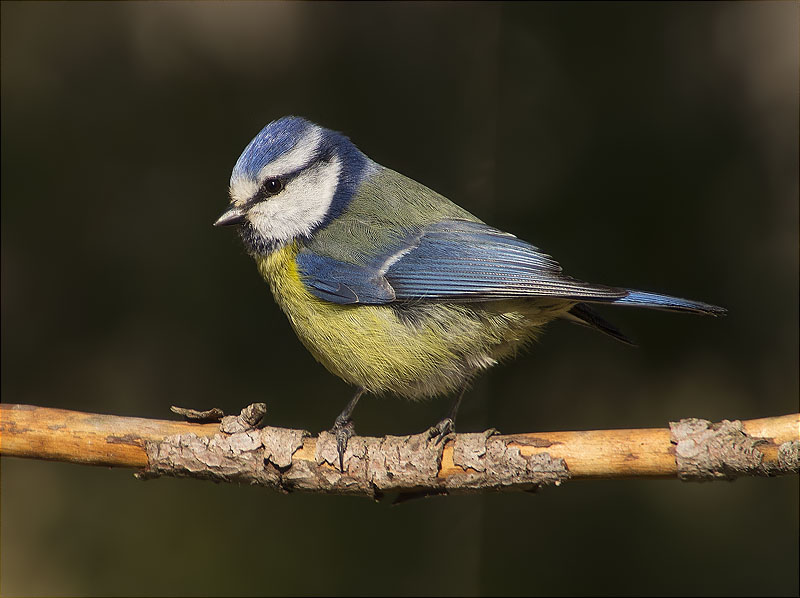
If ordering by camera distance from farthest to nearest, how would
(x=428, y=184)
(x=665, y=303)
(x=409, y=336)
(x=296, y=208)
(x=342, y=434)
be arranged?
(x=428, y=184), (x=296, y=208), (x=409, y=336), (x=342, y=434), (x=665, y=303)

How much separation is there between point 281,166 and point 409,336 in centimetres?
48

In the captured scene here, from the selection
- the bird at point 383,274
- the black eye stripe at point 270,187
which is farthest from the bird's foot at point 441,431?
the black eye stripe at point 270,187

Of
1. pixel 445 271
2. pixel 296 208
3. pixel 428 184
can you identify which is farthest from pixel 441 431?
pixel 428 184

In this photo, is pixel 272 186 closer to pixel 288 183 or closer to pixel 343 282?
pixel 288 183

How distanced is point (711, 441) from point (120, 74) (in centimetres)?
208

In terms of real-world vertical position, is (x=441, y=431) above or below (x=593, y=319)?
below

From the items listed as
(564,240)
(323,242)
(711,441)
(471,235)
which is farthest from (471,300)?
(564,240)

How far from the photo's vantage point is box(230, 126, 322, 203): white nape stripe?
5.33 feet

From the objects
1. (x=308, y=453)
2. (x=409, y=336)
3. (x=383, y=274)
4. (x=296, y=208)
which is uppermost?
(x=296, y=208)

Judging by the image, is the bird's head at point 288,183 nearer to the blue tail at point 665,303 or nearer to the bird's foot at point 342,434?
the bird's foot at point 342,434

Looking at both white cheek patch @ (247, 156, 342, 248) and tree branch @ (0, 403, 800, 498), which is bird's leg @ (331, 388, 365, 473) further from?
white cheek patch @ (247, 156, 342, 248)

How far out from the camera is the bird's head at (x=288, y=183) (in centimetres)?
162

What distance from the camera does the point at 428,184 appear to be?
7.94 feet

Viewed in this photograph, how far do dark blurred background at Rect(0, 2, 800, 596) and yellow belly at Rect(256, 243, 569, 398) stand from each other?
2.19 feet
